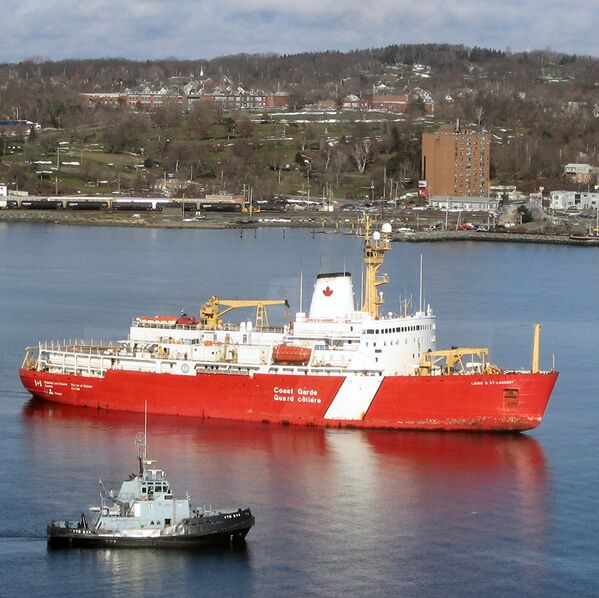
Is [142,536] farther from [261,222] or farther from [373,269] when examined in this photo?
[261,222]

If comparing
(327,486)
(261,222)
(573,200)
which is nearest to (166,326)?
(327,486)

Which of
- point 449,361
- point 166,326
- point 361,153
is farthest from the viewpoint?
point 361,153

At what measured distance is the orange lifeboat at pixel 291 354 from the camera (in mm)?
27484

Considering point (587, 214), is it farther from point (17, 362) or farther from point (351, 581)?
point (351, 581)

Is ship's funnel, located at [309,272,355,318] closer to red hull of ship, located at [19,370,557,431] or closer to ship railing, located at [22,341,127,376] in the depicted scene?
red hull of ship, located at [19,370,557,431]

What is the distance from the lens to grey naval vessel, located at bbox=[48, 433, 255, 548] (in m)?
20.2

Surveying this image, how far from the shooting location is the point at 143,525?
20.3 m

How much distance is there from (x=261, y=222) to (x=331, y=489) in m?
54.9

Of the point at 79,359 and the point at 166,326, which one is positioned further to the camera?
the point at 79,359

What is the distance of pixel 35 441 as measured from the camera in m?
26.5

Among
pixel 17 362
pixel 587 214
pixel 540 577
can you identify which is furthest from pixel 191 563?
pixel 587 214

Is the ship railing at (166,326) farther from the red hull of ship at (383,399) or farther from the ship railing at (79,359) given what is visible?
the red hull of ship at (383,399)

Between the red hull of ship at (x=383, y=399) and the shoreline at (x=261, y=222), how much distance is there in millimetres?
43381

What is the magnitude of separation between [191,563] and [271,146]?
76.6 meters
